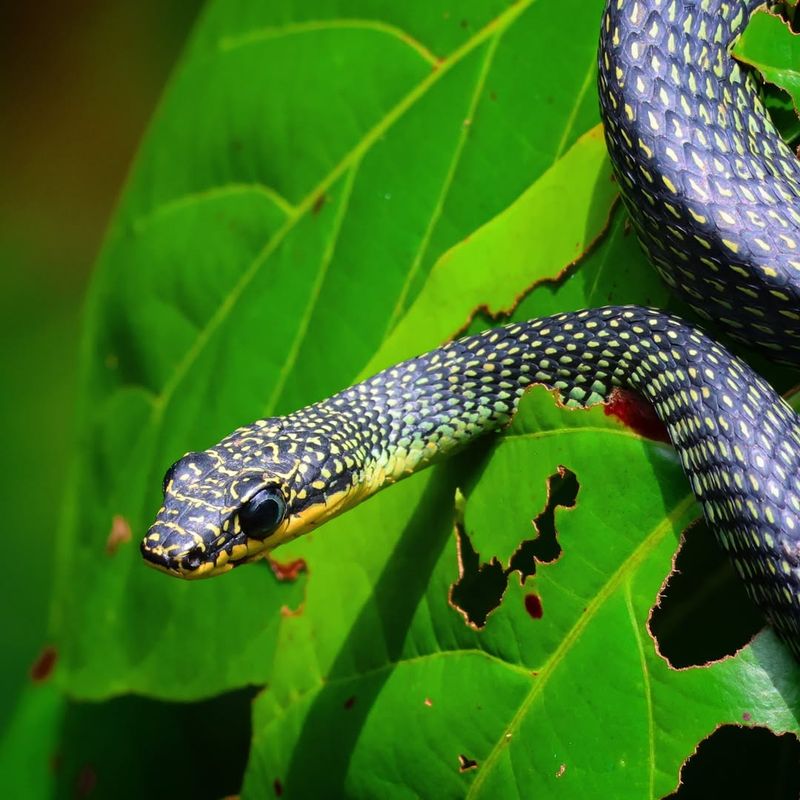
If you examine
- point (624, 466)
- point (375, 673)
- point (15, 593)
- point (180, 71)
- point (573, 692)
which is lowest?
point (15, 593)

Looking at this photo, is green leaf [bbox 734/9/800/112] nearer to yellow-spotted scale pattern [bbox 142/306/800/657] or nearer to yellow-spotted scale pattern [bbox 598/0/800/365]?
yellow-spotted scale pattern [bbox 598/0/800/365]

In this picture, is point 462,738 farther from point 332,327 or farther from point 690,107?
point 690,107

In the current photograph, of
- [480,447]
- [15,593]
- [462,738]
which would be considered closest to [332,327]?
[480,447]

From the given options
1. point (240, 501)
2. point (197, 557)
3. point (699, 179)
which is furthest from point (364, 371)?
point (699, 179)

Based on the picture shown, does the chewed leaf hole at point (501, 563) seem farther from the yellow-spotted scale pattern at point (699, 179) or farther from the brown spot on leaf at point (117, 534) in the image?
the brown spot on leaf at point (117, 534)

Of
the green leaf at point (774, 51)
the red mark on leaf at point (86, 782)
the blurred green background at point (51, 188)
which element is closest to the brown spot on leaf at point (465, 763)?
the green leaf at point (774, 51)
